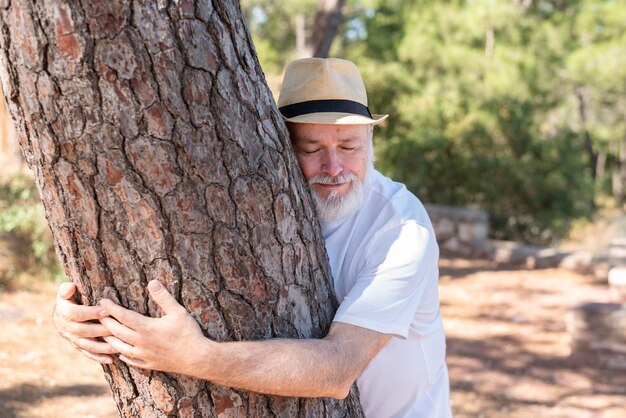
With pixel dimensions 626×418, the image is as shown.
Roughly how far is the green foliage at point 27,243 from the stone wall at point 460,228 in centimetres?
509

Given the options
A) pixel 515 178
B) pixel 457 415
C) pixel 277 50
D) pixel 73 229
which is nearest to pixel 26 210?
pixel 457 415

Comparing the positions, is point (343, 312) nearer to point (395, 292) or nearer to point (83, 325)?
point (395, 292)

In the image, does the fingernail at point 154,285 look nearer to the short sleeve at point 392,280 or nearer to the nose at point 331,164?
the short sleeve at point 392,280

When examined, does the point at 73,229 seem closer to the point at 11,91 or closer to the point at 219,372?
the point at 11,91

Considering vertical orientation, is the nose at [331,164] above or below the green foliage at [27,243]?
above

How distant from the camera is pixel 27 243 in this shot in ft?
22.1

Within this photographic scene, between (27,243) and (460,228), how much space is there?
18.2 ft

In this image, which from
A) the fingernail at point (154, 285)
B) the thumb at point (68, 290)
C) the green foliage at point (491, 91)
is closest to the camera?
the fingernail at point (154, 285)

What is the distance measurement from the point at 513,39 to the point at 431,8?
1.85 meters

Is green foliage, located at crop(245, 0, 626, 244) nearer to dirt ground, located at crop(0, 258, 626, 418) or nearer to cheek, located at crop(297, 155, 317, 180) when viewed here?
dirt ground, located at crop(0, 258, 626, 418)

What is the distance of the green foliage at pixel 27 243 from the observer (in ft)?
21.4

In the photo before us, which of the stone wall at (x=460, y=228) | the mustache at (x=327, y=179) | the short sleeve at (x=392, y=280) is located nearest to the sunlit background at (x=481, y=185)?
the stone wall at (x=460, y=228)

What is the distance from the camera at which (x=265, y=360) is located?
5.21ft

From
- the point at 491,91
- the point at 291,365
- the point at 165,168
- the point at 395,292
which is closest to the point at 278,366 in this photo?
the point at 291,365
